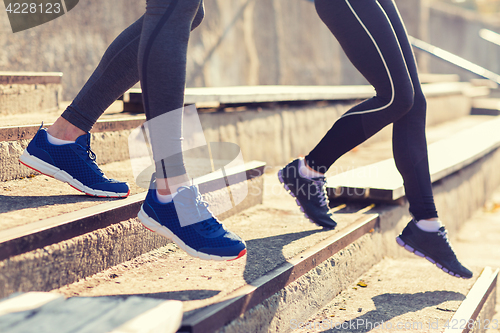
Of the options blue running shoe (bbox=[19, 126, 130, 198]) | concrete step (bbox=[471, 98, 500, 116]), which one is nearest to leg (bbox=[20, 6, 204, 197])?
blue running shoe (bbox=[19, 126, 130, 198])

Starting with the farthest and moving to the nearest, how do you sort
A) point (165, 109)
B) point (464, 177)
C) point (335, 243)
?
point (464, 177), point (335, 243), point (165, 109)

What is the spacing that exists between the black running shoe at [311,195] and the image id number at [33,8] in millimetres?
2533

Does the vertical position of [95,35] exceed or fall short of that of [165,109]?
it exceeds it

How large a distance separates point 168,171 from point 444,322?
1.01 meters

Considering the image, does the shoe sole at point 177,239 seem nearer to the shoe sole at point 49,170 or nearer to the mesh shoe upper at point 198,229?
the mesh shoe upper at point 198,229

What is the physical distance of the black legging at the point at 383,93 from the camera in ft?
5.28

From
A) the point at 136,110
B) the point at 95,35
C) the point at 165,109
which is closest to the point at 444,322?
the point at 165,109

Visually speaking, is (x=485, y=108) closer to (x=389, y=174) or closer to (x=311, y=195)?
(x=389, y=174)

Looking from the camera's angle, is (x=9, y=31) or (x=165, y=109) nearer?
(x=165, y=109)

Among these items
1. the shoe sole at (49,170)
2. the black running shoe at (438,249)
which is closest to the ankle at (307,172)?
the black running shoe at (438,249)

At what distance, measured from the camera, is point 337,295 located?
1.74 metres

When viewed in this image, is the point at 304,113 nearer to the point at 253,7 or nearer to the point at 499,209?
the point at 499,209

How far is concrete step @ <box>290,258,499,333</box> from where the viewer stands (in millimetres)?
1479

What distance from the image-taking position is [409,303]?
5.43 feet
